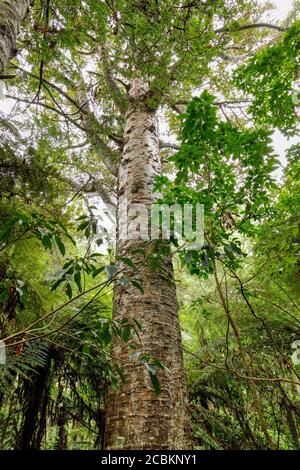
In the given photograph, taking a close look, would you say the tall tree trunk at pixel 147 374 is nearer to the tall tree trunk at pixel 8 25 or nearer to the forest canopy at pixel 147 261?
the forest canopy at pixel 147 261

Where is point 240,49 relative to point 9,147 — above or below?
above

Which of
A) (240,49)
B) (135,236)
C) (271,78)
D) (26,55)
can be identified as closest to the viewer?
(135,236)

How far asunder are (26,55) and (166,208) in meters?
3.53

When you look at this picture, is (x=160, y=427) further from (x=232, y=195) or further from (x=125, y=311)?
(x=232, y=195)

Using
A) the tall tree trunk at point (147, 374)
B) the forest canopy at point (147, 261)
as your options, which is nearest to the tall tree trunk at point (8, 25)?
the forest canopy at point (147, 261)

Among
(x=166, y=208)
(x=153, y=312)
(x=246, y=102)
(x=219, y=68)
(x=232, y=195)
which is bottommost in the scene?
(x=153, y=312)

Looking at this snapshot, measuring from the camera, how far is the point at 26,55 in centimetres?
396

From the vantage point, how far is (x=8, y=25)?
201cm

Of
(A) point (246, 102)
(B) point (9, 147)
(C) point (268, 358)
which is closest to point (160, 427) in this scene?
(C) point (268, 358)

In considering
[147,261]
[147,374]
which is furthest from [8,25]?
[147,374]

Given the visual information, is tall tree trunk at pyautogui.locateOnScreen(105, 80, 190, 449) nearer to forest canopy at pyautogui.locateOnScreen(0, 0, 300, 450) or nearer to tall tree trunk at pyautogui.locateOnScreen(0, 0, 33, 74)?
forest canopy at pyautogui.locateOnScreen(0, 0, 300, 450)

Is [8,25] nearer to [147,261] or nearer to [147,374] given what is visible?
[147,261]

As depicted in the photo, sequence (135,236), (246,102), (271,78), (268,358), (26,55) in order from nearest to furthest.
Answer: (135,236), (271,78), (268,358), (26,55), (246,102)

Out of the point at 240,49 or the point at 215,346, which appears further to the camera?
the point at 240,49
